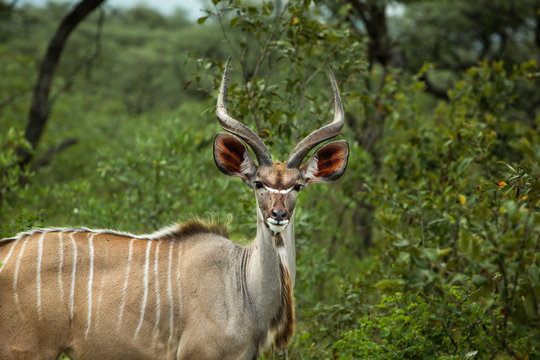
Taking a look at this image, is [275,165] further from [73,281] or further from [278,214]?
[73,281]

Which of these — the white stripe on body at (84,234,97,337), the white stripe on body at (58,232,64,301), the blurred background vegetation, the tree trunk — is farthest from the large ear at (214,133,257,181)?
the tree trunk

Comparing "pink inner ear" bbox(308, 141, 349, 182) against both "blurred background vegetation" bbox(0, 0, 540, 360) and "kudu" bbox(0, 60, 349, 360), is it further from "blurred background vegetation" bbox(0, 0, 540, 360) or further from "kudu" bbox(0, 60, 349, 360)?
"blurred background vegetation" bbox(0, 0, 540, 360)

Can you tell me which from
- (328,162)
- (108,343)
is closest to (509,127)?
(328,162)

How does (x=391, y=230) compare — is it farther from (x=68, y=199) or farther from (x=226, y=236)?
(x=68, y=199)

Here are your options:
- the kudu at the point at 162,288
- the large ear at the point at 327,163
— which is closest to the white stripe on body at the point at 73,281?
the kudu at the point at 162,288

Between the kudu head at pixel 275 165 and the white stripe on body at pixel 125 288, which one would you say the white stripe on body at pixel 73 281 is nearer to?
the white stripe on body at pixel 125 288

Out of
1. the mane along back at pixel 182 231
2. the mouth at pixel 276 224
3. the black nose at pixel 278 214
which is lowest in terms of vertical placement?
the mane along back at pixel 182 231

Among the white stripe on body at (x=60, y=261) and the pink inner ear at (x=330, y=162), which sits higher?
the pink inner ear at (x=330, y=162)

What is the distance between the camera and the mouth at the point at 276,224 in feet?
9.97

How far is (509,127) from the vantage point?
5.62 metres

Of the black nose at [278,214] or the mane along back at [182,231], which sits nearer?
the black nose at [278,214]

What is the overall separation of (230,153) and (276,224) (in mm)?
611

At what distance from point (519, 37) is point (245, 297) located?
11634mm

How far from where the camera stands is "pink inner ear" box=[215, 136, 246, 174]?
11.1 feet
